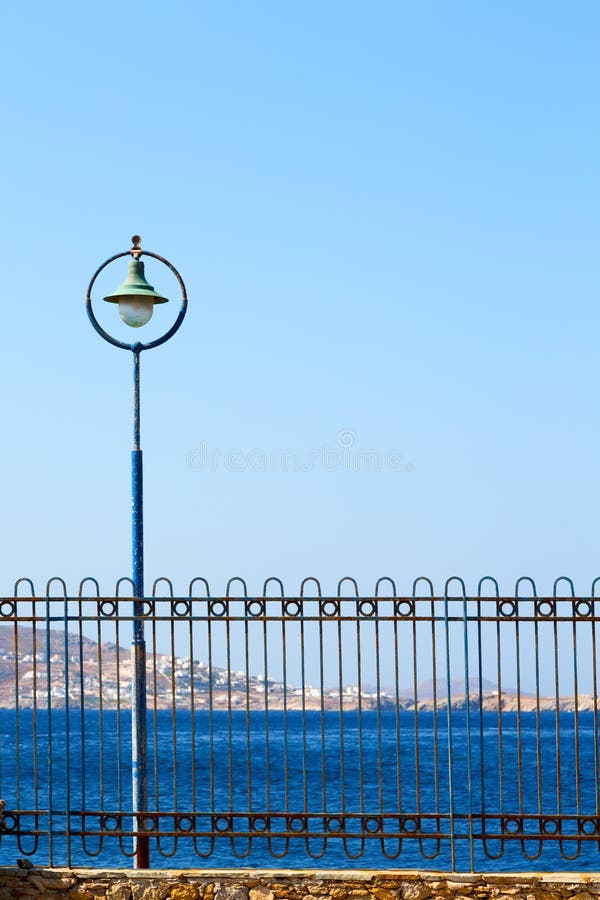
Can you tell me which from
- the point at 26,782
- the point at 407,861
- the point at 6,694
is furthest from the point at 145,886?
the point at 6,694

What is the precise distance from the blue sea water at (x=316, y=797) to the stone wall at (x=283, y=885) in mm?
228

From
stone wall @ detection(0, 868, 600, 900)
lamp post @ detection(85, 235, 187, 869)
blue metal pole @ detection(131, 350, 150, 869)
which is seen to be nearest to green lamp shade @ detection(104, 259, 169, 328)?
lamp post @ detection(85, 235, 187, 869)

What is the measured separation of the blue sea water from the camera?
1041 cm

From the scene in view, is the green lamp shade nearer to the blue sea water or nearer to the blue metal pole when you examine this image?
the blue metal pole

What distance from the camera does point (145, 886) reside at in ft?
34.6

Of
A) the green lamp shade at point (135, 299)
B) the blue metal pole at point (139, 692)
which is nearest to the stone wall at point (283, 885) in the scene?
the blue metal pole at point (139, 692)

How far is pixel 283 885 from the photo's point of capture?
1039 cm

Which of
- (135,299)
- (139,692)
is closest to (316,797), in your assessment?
(139,692)

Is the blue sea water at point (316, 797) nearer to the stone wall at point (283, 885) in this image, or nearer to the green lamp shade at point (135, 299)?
the stone wall at point (283, 885)

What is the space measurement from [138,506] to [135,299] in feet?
5.84

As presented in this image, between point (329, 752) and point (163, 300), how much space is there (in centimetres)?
6021

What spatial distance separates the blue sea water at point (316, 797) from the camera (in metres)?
10.4

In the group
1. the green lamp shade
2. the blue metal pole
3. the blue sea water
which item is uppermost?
the green lamp shade

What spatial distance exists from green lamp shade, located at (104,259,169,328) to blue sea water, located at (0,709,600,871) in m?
3.40
